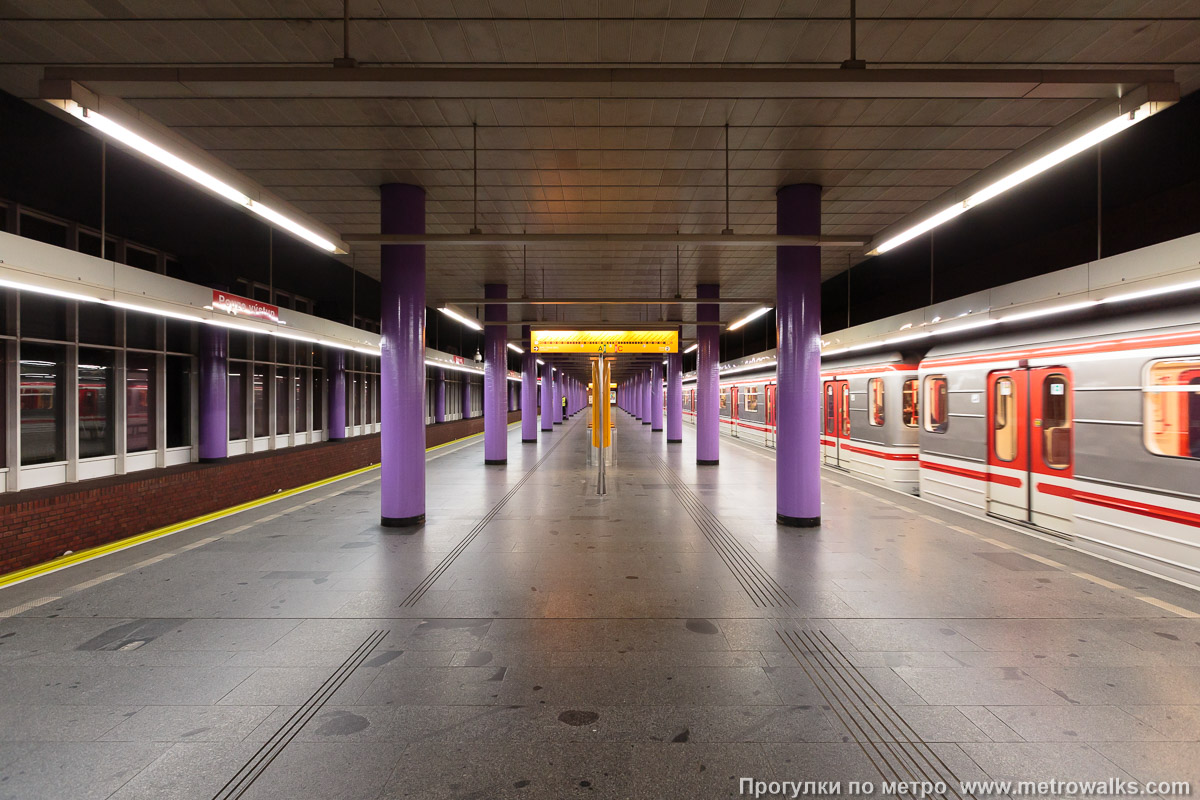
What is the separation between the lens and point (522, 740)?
8.43ft

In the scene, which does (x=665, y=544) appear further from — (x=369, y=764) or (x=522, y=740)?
(x=369, y=764)

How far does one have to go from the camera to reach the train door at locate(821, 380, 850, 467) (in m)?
11.6

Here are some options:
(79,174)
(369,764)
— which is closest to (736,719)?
(369,764)

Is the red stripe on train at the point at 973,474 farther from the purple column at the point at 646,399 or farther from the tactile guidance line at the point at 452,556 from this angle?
the purple column at the point at 646,399

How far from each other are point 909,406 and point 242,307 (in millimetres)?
11269

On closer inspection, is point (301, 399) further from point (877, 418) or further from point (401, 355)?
point (877, 418)

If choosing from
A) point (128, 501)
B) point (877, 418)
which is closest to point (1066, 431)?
point (877, 418)

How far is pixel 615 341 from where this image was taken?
12.8m

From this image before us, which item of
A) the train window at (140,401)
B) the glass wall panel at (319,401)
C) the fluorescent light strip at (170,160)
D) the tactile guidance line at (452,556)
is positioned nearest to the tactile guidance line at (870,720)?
the tactile guidance line at (452,556)

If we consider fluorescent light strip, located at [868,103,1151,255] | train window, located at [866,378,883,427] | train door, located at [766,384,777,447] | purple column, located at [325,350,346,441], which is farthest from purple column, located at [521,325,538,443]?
fluorescent light strip, located at [868,103,1151,255]

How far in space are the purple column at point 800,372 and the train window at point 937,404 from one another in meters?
2.82

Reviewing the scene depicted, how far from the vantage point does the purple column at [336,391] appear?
41.0 ft

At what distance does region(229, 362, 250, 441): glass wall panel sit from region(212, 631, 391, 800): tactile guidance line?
7774 millimetres

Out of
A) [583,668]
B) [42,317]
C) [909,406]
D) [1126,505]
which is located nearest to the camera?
[583,668]
